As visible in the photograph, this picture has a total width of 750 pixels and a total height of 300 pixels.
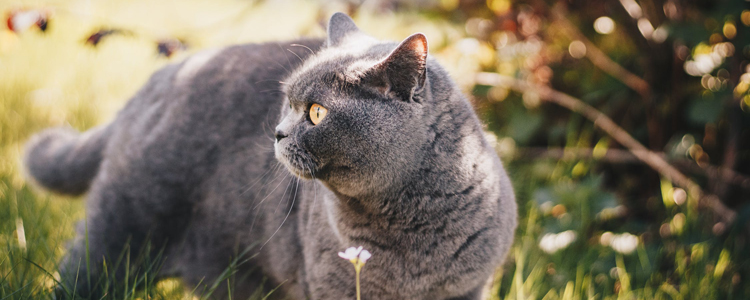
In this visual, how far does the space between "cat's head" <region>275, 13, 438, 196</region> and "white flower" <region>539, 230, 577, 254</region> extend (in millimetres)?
1317

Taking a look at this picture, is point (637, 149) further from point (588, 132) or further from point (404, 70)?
point (404, 70)

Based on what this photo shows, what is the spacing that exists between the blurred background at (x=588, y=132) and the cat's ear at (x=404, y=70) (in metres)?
0.59

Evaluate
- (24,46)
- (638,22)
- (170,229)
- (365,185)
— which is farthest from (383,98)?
(24,46)

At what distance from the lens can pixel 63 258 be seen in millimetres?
1943

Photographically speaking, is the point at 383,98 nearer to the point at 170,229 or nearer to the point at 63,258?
the point at 170,229

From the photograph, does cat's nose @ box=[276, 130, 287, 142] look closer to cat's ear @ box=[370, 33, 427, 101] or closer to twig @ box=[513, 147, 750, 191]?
cat's ear @ box=[370, 33, 427, 101]

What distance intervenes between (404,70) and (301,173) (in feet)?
1.29

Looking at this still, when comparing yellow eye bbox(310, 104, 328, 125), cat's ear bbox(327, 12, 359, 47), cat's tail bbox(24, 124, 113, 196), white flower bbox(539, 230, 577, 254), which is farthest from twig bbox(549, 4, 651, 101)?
cat's tail bbox(24, 124, 113, 196)

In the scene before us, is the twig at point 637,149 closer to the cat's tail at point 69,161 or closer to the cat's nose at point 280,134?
the cat's nose at point 280,134

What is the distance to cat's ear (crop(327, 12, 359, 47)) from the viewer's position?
5.49ft

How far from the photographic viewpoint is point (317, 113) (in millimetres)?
1406

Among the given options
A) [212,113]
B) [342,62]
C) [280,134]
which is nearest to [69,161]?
[212,113]

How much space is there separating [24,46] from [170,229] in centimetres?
318

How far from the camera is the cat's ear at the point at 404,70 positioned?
127 centimetres
